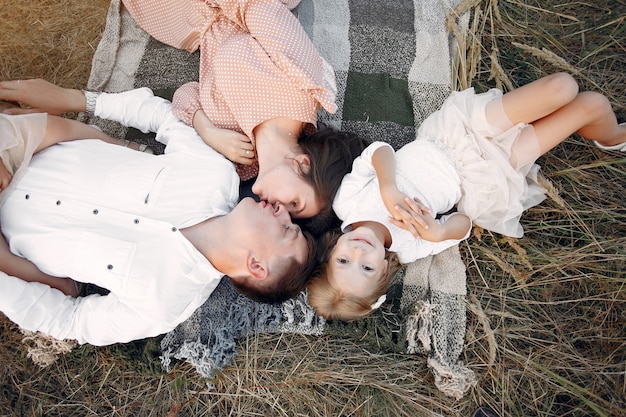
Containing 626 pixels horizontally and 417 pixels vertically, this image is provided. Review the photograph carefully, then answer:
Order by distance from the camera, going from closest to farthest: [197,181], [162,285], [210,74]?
[162,285]
[197,181]
[210,74]

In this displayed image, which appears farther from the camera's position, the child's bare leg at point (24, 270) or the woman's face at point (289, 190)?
the woman's face at point (289, 190)

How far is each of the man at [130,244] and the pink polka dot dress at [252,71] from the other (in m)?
0.42

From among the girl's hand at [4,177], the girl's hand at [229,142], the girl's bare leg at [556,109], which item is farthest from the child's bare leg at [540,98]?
the girl's hand at [4,177]

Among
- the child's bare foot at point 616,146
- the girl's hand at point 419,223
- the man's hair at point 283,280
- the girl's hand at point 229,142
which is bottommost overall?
the man's hair at point 283,280

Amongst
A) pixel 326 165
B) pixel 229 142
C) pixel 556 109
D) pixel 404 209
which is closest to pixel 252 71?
pixel 229 142

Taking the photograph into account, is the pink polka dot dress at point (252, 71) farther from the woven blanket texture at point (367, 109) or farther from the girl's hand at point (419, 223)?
the girl's hand at point (419, 223)

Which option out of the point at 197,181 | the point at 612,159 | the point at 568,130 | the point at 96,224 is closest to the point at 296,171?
the point at 197,181

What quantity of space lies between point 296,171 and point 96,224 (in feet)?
3.17

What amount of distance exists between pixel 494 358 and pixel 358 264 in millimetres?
876

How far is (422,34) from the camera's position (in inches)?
120

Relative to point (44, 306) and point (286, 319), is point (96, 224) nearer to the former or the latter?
point (44, 306)

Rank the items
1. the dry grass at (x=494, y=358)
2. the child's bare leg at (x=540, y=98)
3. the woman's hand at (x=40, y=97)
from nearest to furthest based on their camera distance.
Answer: the child's bare leg at (x=540, y=98), the dry grass at (x=494, y=358), the woman's hand at (x=40, y=97)

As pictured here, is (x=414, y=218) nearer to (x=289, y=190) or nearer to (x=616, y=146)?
(x=289, y=190)

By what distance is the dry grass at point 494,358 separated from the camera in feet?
7.88
